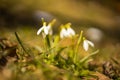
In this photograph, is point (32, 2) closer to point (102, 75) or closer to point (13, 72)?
point (102, 75)

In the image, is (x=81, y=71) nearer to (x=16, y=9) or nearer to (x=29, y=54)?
(x=29, y=54)

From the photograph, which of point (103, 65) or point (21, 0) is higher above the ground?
point (21, 0)

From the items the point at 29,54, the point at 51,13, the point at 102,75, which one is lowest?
the point at 102,75

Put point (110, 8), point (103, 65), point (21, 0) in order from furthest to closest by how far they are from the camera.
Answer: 1. point (110, 8)
2. point (21, 0)
3. point (103, 65)

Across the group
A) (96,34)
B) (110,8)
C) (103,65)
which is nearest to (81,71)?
(103,65)

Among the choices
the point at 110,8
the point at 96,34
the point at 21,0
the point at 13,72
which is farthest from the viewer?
the point at 110,8

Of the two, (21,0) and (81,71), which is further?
(21,0)

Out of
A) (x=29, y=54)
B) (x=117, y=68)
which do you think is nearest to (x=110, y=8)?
(x=117, y=68)
